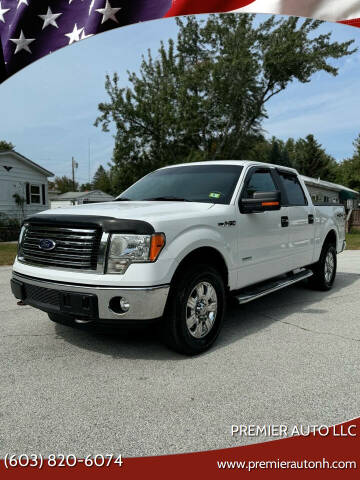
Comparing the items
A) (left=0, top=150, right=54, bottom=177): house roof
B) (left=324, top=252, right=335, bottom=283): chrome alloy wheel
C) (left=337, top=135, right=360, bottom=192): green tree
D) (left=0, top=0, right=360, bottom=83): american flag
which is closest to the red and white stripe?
(left=0, top=0, right=360, bottom=83): american flag

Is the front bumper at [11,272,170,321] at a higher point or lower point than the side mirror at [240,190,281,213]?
lower

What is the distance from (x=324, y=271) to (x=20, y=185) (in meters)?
20.0

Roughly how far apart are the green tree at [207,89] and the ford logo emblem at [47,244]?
20.9m

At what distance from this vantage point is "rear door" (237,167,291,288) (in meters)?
4.40

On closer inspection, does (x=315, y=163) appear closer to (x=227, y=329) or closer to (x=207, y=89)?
(x=207, y=89)

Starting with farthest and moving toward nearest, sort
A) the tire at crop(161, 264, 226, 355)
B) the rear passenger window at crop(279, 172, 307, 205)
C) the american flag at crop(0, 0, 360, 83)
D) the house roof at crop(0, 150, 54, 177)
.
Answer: the house roof at crop(0, 150, 54, 177) → the american flag at crop(0, 0, 360, 83) → the rear passenger window at crop(279, 172, 307, 205) → the tire at crop(161, 264, 226, 355)

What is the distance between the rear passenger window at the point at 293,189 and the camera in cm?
566

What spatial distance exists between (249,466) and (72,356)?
2042mm

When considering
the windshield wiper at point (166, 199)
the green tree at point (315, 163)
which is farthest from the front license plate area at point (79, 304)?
the green tree at point (315, 163)

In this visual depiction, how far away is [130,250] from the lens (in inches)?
129

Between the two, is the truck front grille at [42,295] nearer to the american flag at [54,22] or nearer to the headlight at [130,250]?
the headlight at [130,250]

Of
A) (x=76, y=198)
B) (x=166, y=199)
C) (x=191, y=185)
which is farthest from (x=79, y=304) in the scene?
(x=76, y=198)

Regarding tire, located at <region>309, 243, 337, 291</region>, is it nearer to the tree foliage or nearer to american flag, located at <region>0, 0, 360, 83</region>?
american flag, located at <region>0, 0, 360, 83</region>

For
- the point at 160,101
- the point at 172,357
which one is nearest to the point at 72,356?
the point at 172,357
